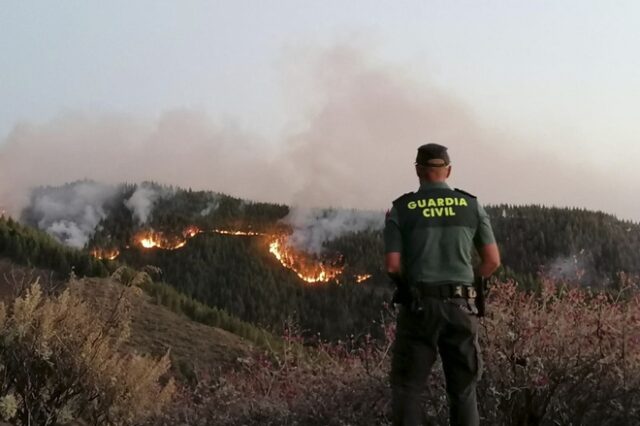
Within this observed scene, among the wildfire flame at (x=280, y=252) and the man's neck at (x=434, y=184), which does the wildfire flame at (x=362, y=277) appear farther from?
the man's neck at (x=434, y=184)

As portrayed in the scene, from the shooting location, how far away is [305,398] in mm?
7566

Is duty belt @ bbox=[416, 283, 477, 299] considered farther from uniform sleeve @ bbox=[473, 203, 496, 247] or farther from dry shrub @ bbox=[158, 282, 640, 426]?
dry shrub @ bbox=[158, 282, 640, 426]

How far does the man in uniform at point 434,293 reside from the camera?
16.5ft

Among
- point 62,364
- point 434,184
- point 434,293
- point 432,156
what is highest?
point 432,156

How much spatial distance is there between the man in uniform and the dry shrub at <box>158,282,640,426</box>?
3.85 feet

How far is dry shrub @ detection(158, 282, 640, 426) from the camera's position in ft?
20.5

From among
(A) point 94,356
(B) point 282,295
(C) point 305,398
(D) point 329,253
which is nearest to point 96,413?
(A) point 94,356

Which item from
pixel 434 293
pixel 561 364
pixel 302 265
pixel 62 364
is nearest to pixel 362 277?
pixel 302 265

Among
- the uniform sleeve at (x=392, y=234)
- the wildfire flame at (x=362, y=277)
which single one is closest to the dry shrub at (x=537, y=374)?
the uniform sleeve at (x=392, y=234)

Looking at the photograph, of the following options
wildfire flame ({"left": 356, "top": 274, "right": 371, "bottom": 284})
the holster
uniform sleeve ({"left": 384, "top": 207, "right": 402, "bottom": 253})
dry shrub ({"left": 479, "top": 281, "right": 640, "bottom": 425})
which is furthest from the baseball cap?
wildfire flame ({"left": 356, "top": 274, "right": 371, "bottom": 284})

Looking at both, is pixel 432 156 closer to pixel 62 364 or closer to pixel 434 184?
pixel 434 184

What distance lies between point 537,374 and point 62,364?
16.4 feet

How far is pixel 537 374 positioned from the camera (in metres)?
6.27

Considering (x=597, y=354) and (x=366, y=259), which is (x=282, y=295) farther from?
(x=597, y=354)
